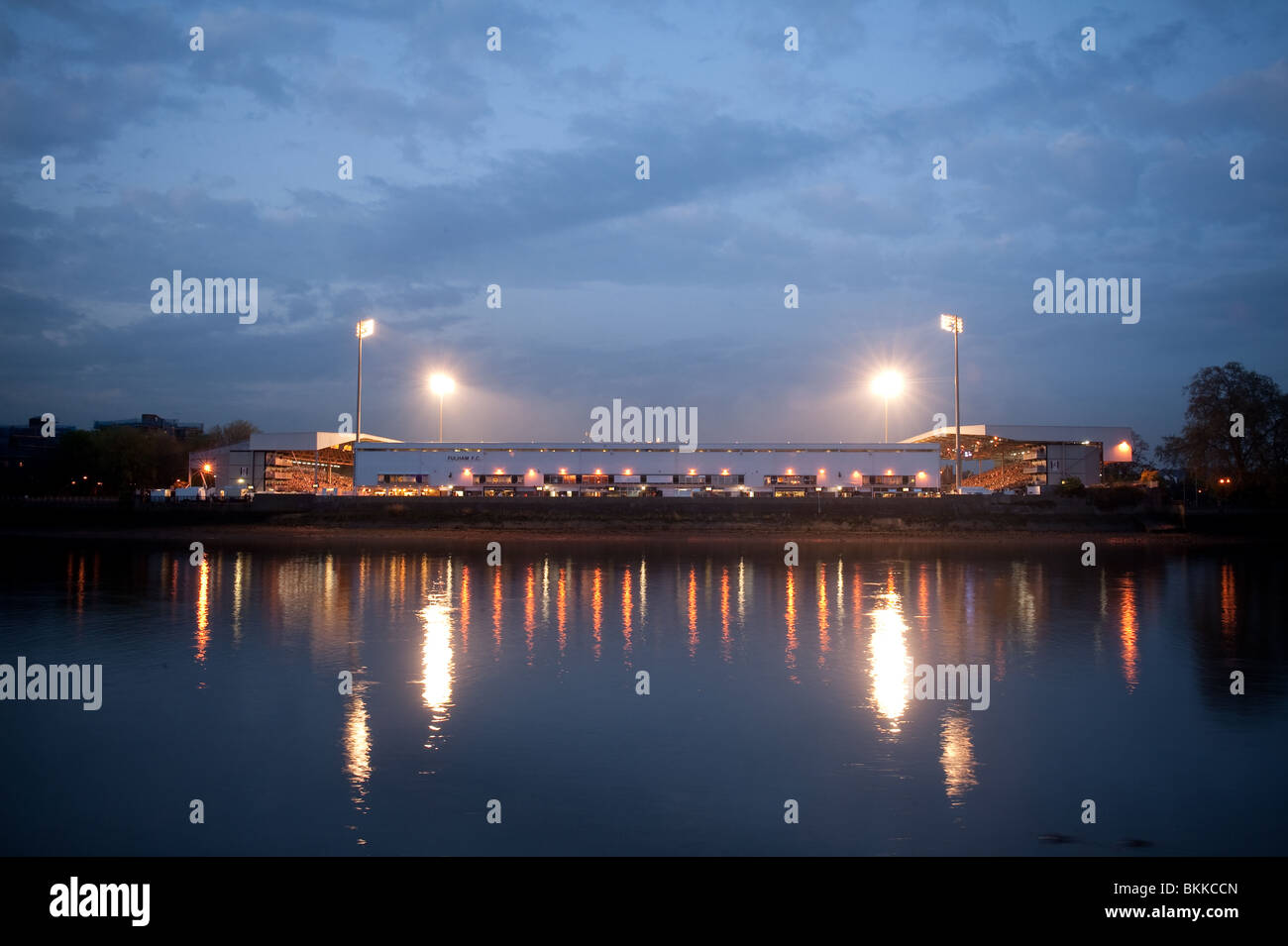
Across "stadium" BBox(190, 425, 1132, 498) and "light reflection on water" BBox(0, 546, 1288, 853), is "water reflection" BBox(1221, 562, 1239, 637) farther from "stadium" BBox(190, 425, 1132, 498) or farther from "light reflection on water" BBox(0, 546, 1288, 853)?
"stadium" BBox(190, 425, 1132, 498)

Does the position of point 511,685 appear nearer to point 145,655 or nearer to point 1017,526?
point 145,655

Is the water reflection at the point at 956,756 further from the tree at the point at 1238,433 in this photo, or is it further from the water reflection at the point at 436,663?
the tree at the point at 1238,433

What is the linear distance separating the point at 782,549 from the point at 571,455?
113ft

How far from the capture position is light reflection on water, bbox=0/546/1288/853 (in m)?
10.3

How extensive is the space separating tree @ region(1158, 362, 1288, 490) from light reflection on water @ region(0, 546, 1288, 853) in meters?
47.1

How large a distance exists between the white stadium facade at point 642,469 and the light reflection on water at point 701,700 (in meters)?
49.5

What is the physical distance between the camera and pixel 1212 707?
1517cm

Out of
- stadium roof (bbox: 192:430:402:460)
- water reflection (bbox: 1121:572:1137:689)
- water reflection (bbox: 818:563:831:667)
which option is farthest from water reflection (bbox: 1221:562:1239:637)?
stadium roof (bbox: 192:430:402:460)

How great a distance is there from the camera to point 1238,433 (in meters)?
70.8

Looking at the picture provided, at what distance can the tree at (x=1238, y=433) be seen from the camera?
234ft

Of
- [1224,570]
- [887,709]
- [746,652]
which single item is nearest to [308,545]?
[746,652]

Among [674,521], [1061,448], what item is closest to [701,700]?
[674,521]
